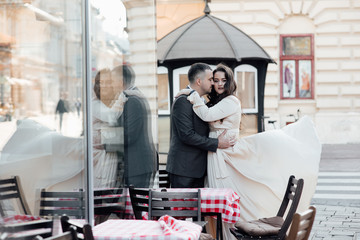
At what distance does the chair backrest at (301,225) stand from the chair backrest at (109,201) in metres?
1.55

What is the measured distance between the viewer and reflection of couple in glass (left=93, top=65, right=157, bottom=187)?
17.1ft

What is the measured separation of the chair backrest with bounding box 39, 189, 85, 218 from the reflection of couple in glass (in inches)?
14.5

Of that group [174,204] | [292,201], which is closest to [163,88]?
[292,201]

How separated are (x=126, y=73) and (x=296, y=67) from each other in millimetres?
17562

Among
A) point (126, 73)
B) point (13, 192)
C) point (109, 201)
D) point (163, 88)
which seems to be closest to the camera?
point (13, 192)

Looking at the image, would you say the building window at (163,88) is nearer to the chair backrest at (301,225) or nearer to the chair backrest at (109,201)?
the chair backrest at (109,201)

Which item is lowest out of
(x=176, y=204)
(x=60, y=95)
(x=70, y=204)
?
(x=176, y=204)

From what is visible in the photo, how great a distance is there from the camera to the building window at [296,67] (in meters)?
23.0

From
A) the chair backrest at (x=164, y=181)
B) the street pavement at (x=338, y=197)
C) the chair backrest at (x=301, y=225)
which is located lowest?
the street pavement at (x=338, y=197)

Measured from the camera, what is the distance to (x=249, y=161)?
7008 mm

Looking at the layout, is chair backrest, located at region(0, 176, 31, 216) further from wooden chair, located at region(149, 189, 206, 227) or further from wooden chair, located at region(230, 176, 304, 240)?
wooden chair, located at region(230, 176, 304, 240)

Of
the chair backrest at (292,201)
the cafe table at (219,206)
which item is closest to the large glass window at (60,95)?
the cafe table at (219,206)

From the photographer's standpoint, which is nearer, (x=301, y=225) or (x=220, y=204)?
(x=301, y=225)

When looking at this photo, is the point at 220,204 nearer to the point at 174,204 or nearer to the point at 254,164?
the point at 174,204
